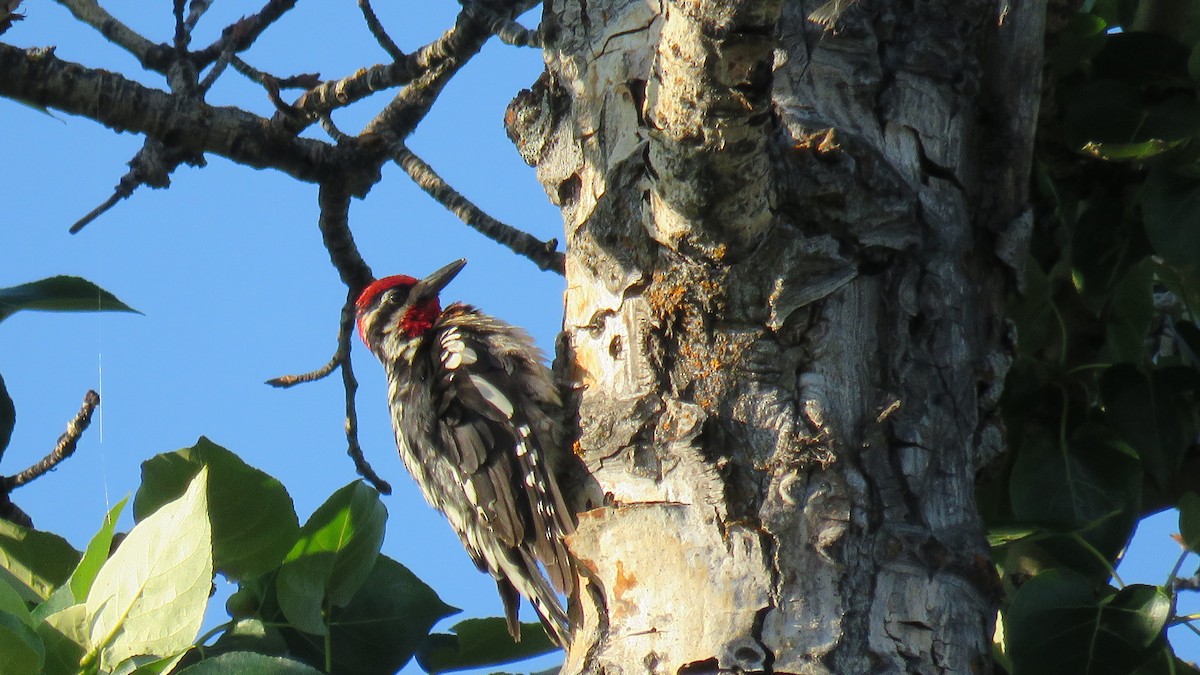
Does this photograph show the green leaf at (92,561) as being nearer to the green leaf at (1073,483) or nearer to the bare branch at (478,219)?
the bare branch at (478,219)

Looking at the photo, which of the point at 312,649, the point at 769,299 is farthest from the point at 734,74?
the point at 312,649

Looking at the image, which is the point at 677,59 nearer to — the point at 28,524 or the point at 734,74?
the point at 734,74

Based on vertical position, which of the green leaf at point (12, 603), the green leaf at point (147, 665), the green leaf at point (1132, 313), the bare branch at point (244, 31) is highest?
the bare branch at point (244, 31)

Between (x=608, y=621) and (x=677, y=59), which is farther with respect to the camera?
(x=608, y=621)

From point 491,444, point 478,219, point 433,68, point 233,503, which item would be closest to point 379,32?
point 433,68

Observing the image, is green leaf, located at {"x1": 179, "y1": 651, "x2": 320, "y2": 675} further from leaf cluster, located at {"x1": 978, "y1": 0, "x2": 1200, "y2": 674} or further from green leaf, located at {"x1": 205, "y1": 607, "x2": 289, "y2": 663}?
leaf cluster, located at {"x1": 978, "y1": 0, "x2": 1200, "y2": 674}

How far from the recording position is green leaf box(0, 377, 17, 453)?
1.99m

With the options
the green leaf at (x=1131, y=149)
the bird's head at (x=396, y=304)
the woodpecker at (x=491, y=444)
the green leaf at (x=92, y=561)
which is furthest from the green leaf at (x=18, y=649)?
the green leaf at (x=1131, y=149)

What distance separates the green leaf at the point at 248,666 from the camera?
1429 mm

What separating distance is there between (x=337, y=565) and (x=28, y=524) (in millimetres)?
862

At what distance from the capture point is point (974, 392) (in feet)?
6.43

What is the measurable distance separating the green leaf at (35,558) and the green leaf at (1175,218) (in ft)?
6.17

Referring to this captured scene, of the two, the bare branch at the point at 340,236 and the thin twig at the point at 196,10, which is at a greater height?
the thin twig at the point at 196,10

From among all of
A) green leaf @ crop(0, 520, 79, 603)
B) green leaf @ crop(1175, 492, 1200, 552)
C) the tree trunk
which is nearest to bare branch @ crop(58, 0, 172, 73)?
the tree trunk
